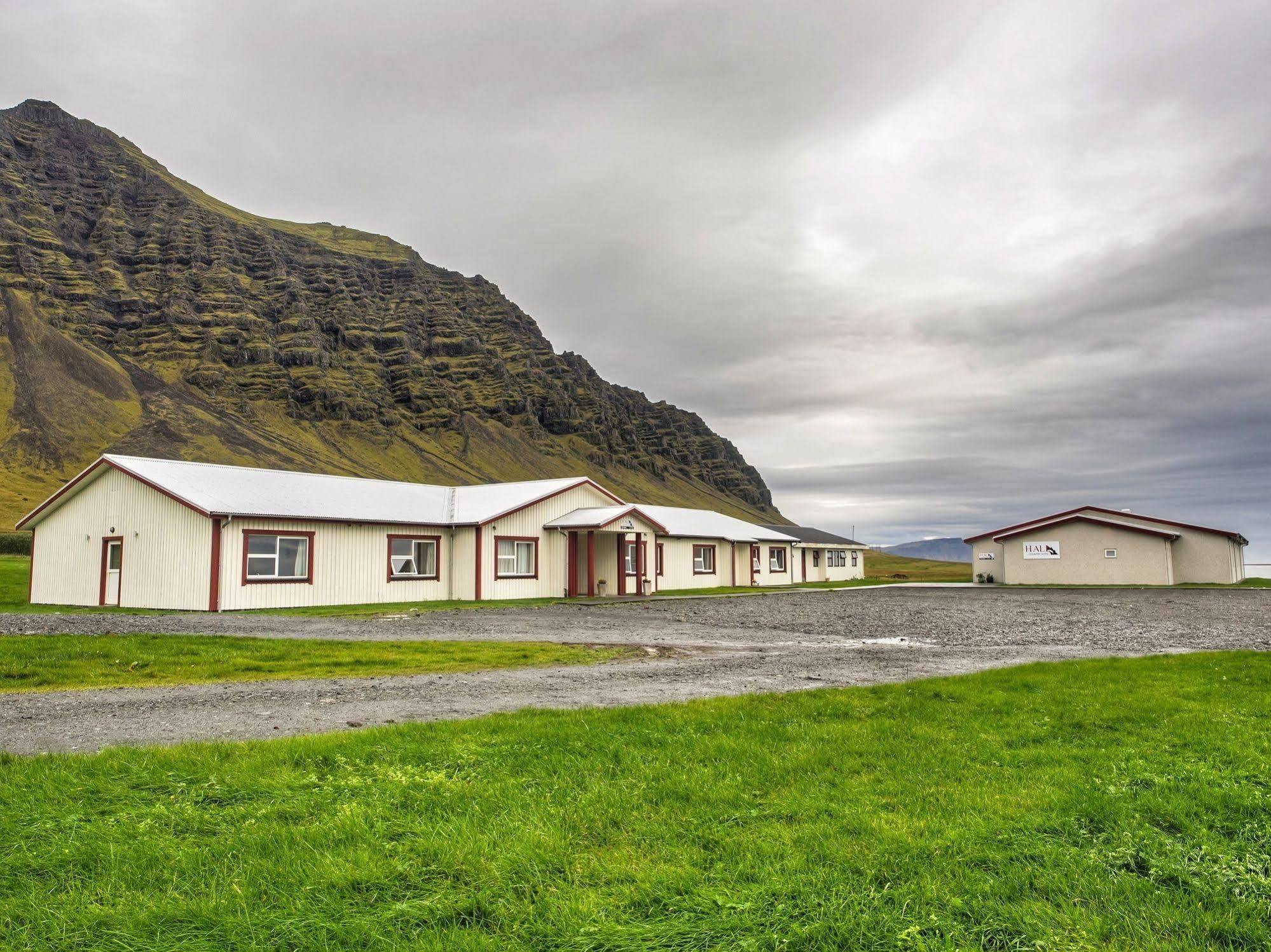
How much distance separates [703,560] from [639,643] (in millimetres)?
30914

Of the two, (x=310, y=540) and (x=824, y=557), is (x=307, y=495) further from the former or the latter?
(x=824, y=557)

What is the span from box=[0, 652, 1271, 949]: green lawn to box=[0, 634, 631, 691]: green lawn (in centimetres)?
619

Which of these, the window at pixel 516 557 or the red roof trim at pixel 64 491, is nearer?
the red roof trim at pixel 64 491

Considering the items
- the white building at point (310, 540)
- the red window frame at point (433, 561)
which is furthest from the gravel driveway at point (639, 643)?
the red window frame at point (433, 561)

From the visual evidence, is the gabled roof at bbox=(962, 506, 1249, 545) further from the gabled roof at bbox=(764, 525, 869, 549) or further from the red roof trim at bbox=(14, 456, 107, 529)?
the red roof trim at bbox=(14, 456, 107, 529)

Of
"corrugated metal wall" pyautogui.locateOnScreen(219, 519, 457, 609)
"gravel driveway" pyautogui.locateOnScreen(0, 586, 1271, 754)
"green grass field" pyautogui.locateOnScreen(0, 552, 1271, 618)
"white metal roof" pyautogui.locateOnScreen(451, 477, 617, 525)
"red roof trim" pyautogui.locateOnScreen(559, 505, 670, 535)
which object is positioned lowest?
"gravel driveway" pyautogui.locateOnScreen(0, 586, 1271, 754)

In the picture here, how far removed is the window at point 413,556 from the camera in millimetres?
32688

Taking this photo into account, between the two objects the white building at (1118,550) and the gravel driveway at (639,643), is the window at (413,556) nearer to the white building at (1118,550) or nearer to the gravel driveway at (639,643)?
the gravel driveway at (639,643)

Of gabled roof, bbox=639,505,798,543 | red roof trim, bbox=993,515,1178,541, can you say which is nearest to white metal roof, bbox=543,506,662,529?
gabled roof, bbox=639,505,798,543

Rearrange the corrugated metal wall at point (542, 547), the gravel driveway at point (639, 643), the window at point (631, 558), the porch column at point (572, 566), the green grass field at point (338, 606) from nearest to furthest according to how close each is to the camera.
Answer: the gravel driveway at point (639, 643) < the green grass field at point (338, 606) < the corrugated metal wall at point (542, 547) < the porch column at point (572, 566) < the window at point (631, 558)

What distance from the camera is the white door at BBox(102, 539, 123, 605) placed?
29.0 m

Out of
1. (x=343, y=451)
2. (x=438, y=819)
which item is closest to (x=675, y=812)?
(x=438, y=819)

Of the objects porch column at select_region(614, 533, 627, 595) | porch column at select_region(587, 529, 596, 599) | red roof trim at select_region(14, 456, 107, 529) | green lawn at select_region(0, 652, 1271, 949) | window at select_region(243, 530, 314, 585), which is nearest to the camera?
green lawn at select_region(0, 652, 1271, 949)

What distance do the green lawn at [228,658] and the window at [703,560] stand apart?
3035 cm
